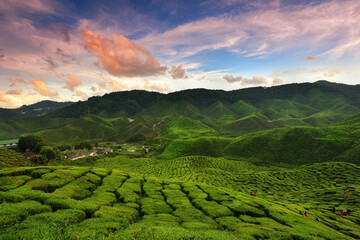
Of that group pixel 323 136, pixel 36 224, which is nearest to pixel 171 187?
pixel 36 224

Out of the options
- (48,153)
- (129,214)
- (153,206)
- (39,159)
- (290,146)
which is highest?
(129,214)

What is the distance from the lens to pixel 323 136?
12800 centimetres

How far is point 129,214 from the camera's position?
2148cm

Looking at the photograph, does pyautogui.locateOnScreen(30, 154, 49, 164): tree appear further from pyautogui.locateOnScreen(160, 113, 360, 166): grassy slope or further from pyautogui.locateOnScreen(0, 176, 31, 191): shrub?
pyautogui.locateOnScreen(160, 113, 360, 166): grassy slope

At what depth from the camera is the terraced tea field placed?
49.1ft

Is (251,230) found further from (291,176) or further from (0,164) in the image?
(291,176)

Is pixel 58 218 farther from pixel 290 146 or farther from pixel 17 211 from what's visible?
pixel 290 146

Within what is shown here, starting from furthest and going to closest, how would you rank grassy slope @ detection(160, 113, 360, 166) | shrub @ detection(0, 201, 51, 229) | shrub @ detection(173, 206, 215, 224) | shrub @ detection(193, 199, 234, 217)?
grassy slope @ detection(160, 113, 360, 166), shrub @ detection(193, 199, 234, 217), shrub @ detection(173, 206, 215, 224), shrub @ detection(0, 201, 51, 229)

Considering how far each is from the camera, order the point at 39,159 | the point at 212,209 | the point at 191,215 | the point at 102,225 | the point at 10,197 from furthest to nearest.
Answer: the point at 39,159
the point at 212,209
the point at 191,215
the point at 10,197
the point at 102,225

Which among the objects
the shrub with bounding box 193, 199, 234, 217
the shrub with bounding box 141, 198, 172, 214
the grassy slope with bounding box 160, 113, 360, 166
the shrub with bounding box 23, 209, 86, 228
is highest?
the shrub with bounding box 23, 209, 86, 228

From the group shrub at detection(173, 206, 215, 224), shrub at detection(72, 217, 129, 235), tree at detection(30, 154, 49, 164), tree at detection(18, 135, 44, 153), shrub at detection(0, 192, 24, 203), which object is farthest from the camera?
tree at detection(18, 135, 44, 153)

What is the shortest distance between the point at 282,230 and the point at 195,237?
14972mm

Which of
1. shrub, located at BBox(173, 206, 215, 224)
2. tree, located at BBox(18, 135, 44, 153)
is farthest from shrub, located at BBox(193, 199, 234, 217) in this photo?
tree, located at BBox(18, 135, 44, 153)

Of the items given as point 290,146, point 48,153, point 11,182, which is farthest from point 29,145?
point 290,146
